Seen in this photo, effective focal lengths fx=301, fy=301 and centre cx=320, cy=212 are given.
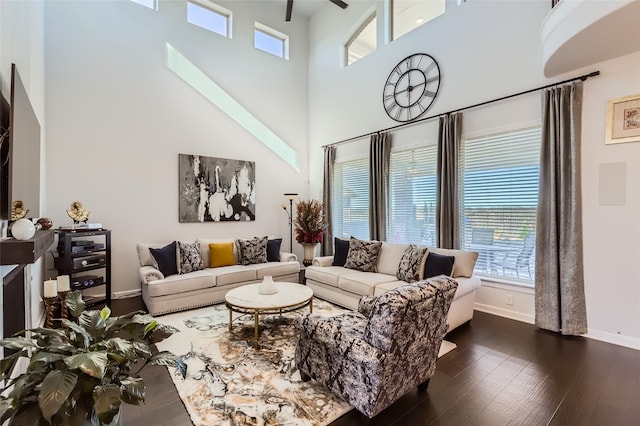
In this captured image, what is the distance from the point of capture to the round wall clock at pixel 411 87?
4734mm

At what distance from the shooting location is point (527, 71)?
12.3 ft

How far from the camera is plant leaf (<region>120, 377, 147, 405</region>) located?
4.10 feet

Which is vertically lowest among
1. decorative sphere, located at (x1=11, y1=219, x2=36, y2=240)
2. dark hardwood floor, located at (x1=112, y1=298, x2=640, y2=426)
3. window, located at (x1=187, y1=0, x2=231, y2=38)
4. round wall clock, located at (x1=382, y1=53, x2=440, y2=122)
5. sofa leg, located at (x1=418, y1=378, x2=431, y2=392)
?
dark hardwood floor, located at (x1=112, y1=298, x2=640, y2=426)

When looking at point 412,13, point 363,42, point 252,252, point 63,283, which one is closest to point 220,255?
point 252,252

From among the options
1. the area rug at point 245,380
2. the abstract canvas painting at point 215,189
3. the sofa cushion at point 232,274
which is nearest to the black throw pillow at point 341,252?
the sofa cushion at point 232,274

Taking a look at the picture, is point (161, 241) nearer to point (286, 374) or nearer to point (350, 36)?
point (286, 374)

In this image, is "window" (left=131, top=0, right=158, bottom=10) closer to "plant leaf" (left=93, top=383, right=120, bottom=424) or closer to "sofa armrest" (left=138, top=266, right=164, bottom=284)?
"sofa armrest" (left=138, top=266, right=164, bottom=284)

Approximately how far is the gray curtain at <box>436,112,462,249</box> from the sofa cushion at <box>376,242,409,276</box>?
0.63 m

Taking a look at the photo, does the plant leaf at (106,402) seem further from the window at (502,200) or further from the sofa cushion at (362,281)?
the window at (502,200)

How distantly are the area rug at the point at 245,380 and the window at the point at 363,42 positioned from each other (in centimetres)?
526

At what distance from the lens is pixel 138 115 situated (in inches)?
198

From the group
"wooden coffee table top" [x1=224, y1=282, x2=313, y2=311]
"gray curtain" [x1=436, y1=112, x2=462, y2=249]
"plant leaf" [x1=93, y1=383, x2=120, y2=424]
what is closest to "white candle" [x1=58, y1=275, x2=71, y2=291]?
"wooden coffee table top" [x1=224, y1=282, x2=313, y2=311]

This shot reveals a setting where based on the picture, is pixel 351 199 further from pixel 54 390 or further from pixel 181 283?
pixel 54 390

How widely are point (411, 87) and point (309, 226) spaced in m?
3.20
